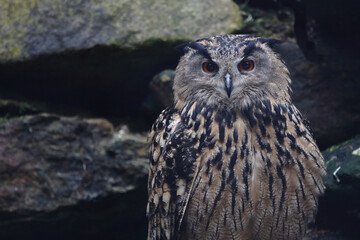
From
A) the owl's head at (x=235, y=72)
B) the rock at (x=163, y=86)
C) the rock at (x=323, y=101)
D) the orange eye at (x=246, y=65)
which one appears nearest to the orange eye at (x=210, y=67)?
the owl's head at (x=235, y=72)

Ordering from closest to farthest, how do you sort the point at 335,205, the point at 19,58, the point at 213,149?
the point at 213,149 < the point at 335,205 < the point at 19,58

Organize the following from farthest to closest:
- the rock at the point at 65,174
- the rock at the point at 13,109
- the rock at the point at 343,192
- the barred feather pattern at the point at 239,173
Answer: the rock at the point at 13,109, the rock at the point at 65,174, the rock at the point at 343,192, the barred feather pattern at the point at 239,173

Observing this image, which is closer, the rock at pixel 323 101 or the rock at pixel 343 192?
the rock at pixel 343 192

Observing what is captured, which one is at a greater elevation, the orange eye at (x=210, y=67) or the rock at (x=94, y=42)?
the rock at (x=94, y=42)

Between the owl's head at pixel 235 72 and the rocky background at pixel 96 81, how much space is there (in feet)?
2.89

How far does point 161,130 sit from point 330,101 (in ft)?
4.33

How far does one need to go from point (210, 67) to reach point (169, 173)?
549 mm

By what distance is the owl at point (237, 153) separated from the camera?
2133mm

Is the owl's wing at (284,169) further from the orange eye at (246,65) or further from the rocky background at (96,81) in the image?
A: the rocky background at (96,81)


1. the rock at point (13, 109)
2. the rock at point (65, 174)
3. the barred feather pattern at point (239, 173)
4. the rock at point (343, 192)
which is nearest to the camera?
the barred feather pattern at point (239, 173)

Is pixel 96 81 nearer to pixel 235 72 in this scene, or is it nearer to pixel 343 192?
pixel 235 72

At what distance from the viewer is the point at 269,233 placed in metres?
2.26

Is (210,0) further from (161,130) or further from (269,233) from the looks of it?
(269,233)

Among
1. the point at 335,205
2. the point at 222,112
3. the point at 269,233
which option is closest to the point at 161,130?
the point at 222,112
